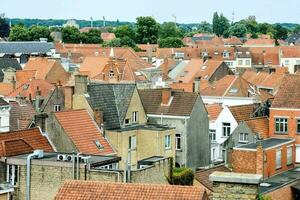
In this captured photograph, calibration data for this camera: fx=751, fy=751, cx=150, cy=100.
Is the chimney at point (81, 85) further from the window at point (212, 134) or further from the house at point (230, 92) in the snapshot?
the house at point (230, 92)

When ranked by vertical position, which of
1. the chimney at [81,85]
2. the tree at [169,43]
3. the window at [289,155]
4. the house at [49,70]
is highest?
the tree at [169,43]

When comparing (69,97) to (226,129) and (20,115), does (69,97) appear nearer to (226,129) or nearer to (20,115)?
(20,115)

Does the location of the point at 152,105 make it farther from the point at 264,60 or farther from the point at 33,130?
the point at 264,60

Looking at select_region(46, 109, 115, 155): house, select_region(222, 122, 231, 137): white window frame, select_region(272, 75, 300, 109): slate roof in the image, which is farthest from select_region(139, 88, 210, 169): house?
select_region(46, 109, 115, 155): house

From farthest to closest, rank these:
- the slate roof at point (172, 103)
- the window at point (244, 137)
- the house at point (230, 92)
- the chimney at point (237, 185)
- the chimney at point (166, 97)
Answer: the house at point (230, 92)
the window at point (244, 137)
the chimney at point (166, 97)
the slate roof at point (172, 103)
the chimney at point (237, 185)

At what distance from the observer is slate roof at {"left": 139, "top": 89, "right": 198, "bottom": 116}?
53.9 meters

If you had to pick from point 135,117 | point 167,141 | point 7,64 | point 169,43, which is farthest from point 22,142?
point 169,43

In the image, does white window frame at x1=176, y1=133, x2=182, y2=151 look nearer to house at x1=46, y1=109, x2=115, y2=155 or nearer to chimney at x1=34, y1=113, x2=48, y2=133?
house at x1=46, y1=109, x2=115, y2=155

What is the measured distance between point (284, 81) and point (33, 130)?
79.0 feet

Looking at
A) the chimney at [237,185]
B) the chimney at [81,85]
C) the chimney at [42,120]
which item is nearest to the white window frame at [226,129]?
the chimney at [81,85]

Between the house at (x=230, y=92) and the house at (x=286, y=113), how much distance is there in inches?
675

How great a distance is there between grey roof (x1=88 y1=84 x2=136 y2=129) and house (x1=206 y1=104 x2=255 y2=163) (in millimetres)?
10552

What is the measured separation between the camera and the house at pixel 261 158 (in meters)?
49.7

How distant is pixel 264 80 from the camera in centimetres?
9506
